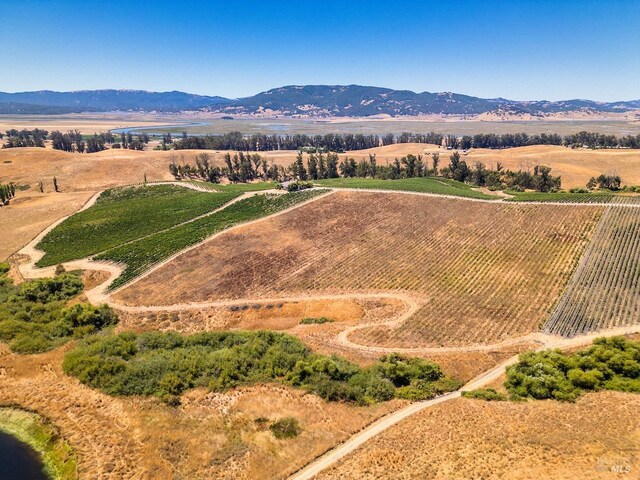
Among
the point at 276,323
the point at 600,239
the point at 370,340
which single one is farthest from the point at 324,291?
the point at 600,239

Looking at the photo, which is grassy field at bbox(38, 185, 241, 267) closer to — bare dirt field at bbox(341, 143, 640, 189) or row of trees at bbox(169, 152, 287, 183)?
row of trees at bbox(169, 152, 287, 183)

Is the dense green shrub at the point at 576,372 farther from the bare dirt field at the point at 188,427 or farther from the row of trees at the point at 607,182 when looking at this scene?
the row of trees at the point at 607,182

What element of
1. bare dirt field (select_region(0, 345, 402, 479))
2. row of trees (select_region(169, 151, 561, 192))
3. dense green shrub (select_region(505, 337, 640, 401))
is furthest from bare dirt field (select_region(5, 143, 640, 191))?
dense green shrub (select_region(505, 337, 640, 401))

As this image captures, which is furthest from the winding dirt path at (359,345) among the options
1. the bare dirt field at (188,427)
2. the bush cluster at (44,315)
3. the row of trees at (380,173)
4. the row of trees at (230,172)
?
the row of trees at (230,172)

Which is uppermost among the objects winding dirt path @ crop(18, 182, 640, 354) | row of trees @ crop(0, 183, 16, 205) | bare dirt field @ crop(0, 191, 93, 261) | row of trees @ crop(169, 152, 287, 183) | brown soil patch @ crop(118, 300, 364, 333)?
row of trees @ crop(169, 152, 287, 183)

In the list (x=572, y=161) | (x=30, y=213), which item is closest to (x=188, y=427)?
(x=30, y=213)

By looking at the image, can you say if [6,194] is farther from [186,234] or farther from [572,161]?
[572,161]
